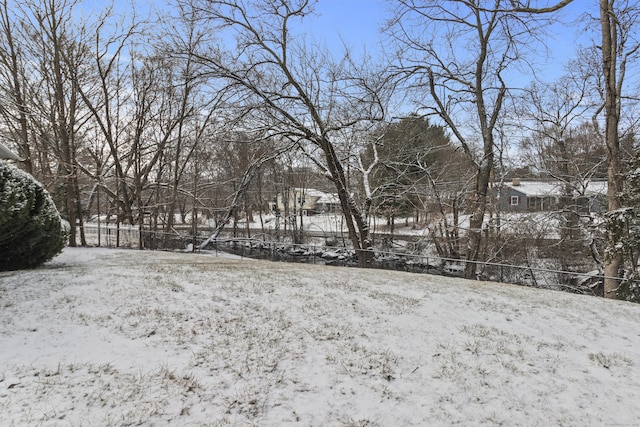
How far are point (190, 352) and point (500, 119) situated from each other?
17178mm

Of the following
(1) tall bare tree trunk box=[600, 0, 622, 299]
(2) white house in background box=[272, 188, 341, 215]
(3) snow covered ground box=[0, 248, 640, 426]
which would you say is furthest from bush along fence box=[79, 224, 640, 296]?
(3) snow covered ground box=[0, 248, 640, 426]

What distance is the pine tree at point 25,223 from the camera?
6293 millimetres

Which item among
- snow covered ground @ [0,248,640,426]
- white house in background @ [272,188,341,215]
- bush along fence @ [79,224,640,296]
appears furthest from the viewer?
white house in background @ [272,188,341,215]

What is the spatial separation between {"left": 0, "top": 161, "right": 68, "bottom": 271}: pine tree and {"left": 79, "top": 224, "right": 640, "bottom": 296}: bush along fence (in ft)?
24.8

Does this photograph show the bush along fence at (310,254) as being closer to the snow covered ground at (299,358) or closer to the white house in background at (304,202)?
the white house in background at (304,202)

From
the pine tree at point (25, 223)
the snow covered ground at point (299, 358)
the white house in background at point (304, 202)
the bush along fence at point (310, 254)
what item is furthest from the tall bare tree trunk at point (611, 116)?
the white house in background at point (304, 202)

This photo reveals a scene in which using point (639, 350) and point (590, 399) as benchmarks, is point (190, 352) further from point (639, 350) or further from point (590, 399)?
point (639, 350)

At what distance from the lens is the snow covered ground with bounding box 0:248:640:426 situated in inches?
112

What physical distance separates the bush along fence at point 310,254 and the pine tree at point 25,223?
7568 mm

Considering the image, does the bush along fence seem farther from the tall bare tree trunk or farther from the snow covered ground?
the snow covered ground

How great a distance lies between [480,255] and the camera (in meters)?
15.2

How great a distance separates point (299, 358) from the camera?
3.67 meters

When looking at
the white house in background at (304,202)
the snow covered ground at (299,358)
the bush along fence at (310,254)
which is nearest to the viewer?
the snow covered ground at (299,358)

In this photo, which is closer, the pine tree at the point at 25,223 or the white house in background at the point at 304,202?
the pine tree at the point at 25,223
